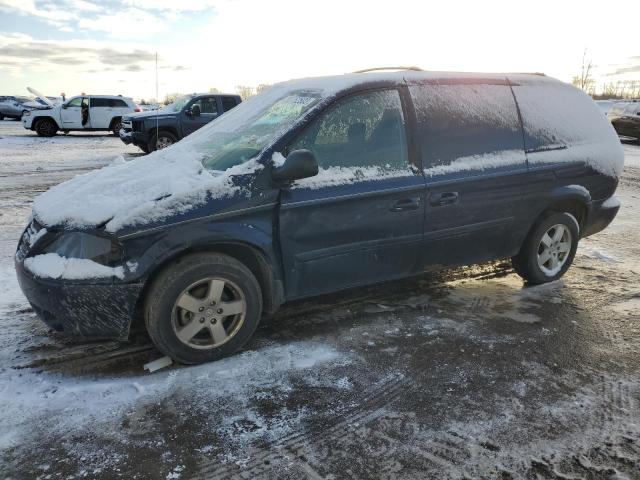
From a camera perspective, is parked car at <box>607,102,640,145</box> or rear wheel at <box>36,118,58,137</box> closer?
parked car at <box>607,102,640,145</box>

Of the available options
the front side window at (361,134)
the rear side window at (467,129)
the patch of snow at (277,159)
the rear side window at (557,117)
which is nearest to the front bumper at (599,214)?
the rear side window at (557,117)

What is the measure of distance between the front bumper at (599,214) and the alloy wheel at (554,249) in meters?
0.24

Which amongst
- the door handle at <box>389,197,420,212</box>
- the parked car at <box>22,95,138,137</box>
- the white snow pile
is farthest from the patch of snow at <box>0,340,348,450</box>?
the parked car at <box>22,95,138,137</box>

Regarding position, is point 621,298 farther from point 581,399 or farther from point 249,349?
point 249,349

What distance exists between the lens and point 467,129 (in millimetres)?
4059

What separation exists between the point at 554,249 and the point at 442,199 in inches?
58.8

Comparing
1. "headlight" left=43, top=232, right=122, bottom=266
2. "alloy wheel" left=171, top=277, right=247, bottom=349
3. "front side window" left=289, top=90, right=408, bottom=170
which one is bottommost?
"alloy wheel" left=171, top=277, right=247, bottom=349

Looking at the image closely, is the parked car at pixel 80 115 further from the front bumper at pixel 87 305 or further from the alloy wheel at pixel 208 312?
the alloy wheel at pixel 208 312

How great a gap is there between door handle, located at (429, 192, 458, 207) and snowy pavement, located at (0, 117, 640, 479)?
34.5 inches

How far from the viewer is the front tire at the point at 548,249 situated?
4.58m

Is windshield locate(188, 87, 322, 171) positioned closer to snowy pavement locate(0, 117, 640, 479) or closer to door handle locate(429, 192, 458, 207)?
door handle locate(429, 192, 458, 207)

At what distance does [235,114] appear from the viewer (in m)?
4.34

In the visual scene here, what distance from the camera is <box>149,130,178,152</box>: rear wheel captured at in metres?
14.5

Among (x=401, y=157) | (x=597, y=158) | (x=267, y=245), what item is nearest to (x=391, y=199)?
(x=401, y=157)
